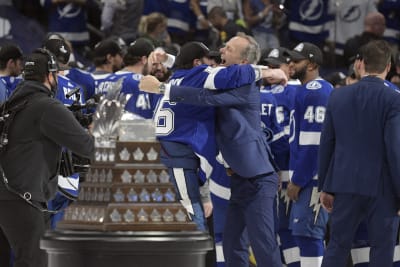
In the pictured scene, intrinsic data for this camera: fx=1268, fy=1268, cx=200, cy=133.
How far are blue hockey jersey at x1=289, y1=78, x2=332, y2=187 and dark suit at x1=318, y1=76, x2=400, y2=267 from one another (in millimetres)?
1478

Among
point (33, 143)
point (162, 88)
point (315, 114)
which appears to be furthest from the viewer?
point (315, 114)

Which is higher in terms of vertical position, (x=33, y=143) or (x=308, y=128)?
(x=33, y=143)

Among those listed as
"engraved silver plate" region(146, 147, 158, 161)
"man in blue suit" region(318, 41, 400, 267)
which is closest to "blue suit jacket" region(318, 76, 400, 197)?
"man in blue suit" region(318, 41, 400, 267)

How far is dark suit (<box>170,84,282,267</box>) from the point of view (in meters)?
9.71

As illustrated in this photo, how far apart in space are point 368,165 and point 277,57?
10.4 feet

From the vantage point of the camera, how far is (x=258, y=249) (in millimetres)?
9742

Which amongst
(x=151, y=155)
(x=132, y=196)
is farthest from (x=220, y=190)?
(x=132, y=196)

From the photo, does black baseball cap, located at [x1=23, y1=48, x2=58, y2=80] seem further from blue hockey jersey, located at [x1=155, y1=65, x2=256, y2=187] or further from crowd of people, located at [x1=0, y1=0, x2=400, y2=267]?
blue hockey jersey, located at [x1=155, y1=65, x2=256, y2=187]

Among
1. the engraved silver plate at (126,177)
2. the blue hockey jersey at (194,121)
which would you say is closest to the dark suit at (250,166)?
the blue hockey jersey at (194,121)

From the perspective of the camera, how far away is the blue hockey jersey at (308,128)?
1045 centimetres

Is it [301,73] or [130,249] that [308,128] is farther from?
[130,249]

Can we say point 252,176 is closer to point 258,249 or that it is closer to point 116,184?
point 258,249

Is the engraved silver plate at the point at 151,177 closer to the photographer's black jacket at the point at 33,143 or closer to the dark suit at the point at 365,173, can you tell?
the photographer's black jacket at the point at 33,143

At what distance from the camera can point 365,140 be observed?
888 centimetres
